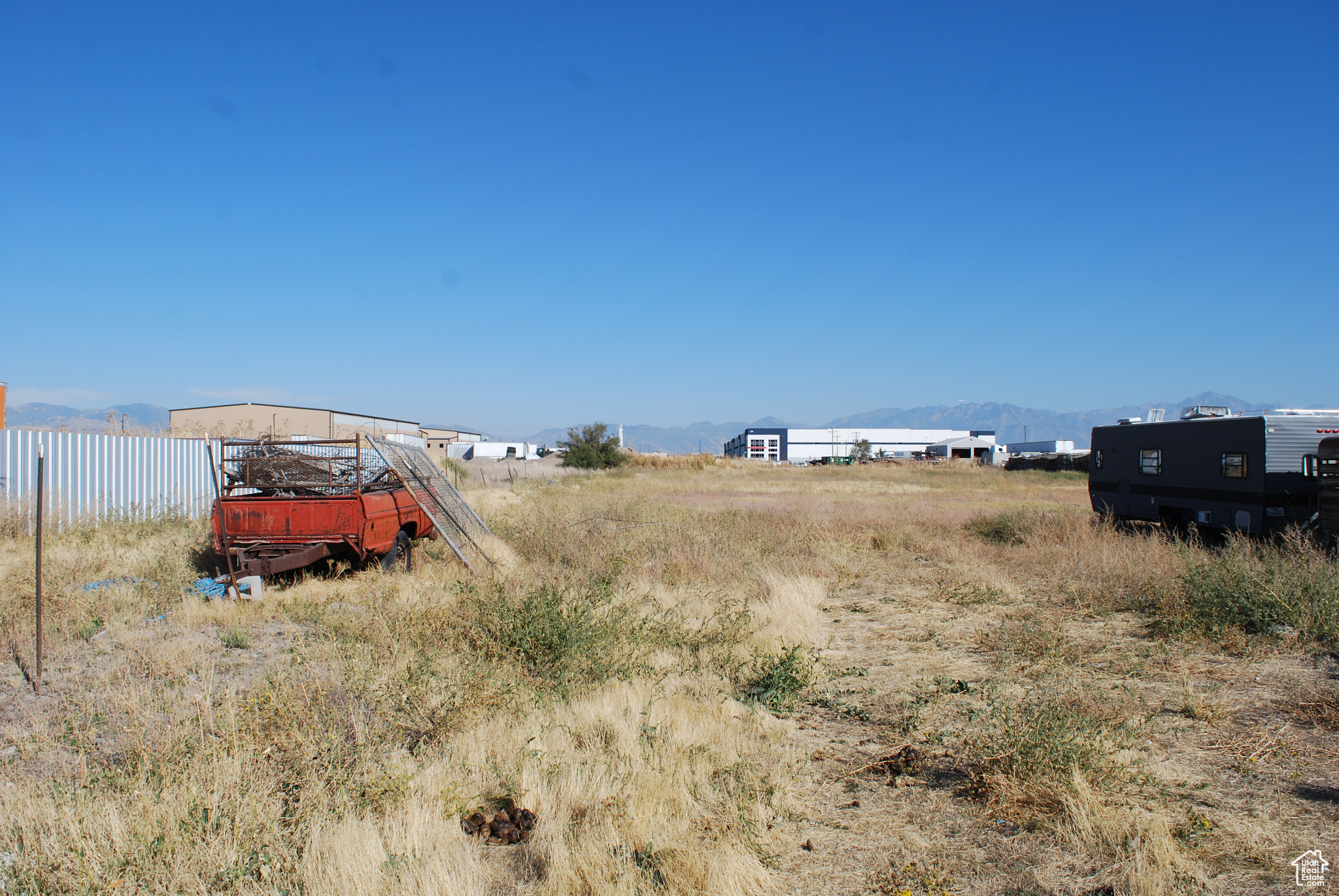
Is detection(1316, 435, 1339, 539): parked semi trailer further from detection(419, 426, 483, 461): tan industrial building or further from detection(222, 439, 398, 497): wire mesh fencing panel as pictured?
detection(419, 426, 483, 461): tan industrial building

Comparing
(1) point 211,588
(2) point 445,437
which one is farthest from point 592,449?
(1) point 211,588

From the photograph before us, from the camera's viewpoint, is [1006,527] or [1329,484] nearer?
[1329,484]

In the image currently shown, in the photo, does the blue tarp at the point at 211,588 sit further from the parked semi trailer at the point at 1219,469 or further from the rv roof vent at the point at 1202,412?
the rv roof vent at the point at 1202,412

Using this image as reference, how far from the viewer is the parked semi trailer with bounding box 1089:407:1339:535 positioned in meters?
12.2

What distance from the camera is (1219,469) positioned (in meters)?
13.5

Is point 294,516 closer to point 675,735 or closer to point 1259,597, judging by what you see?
point 675,735

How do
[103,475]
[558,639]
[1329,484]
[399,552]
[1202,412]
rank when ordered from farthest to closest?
1. [103,475]
2. [1202,412]
3. [399,552]
4. [1329,484]
5. [558,639]

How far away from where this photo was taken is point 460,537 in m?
12.5

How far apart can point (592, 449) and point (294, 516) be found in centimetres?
5313

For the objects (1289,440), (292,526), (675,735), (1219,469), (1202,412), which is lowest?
(675,735)

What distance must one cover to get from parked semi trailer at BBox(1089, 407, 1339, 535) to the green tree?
45633mm

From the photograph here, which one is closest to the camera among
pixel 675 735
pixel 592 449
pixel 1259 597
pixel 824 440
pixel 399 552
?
pixel 675 735

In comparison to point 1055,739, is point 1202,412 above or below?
above

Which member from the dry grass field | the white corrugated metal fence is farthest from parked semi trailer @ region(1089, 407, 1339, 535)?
the white corrugated metal fence
